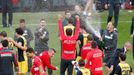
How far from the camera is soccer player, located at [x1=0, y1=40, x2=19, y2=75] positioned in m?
18.8

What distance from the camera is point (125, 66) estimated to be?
17.8 meters

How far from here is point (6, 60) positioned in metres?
18.8

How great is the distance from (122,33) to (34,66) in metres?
12.4

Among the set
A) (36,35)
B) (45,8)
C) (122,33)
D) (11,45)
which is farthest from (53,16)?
(11,45)

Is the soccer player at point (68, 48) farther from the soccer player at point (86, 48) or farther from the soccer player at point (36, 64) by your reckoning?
the soccer player at point (36, 64)

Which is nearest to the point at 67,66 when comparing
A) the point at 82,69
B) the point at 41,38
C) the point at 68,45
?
the point at 68,45

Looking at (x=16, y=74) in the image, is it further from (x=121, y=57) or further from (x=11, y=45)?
(x=121, y=57)

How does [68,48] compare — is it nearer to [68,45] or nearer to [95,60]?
[68,45]

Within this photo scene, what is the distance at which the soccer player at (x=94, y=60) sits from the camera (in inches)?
756

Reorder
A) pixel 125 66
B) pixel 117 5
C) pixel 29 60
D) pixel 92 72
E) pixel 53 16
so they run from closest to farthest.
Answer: pixel 125 66 → pixel 92 72 → pixel 29 60 → pixel 117 5 → pixel 53 16

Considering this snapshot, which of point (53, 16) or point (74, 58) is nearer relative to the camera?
point (74, 58)

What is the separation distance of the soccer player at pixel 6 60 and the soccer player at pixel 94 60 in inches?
87.8

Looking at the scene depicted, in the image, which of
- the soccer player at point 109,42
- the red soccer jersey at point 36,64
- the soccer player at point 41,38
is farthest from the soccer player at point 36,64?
the soccer player at point 109,42

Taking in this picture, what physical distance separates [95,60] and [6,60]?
2740 millimetres
